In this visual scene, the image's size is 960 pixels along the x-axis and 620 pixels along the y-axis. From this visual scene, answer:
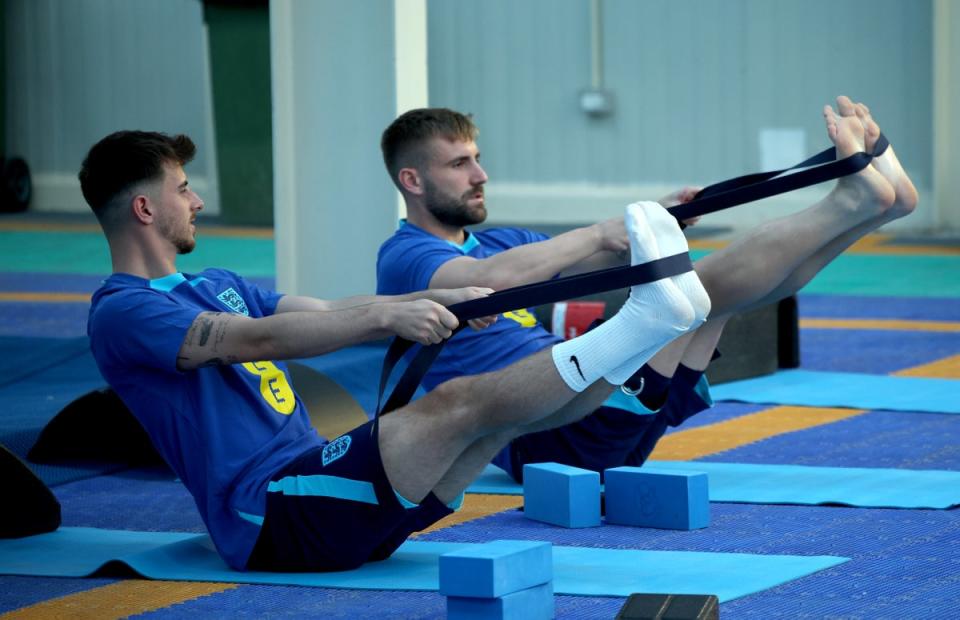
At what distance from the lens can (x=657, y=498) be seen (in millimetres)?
4684

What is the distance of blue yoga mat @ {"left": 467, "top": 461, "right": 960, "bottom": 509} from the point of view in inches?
195

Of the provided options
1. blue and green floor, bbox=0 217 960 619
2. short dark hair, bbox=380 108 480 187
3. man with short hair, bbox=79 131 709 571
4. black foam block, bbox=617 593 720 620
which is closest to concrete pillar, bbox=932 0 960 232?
blue and green floor, bbox=0 217 960 619

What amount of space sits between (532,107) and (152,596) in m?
13.3

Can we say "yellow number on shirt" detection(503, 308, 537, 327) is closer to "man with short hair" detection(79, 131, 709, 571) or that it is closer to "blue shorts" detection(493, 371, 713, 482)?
"blue shorts" detection(493, 371, 713, 482)

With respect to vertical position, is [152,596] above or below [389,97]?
below

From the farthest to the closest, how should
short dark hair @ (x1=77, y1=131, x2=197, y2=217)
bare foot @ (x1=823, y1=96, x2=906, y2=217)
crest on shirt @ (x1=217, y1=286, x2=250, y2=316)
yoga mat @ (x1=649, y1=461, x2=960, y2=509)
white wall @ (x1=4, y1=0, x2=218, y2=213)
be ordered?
white wall @ (x1=4, y1=0, x2=218, y2=213)
yoga mat @ (x1=649, y1=461, x2=960, y2=509)
bare foot @ (x1=823, y1=96, x2=906, y2=217)
crest on shirt @ (x1=217, y1=286, x2=250, y2=316)
short dark hair @ (x1=77, y1=131, x2=197, y2=217)

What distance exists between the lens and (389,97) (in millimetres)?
7602

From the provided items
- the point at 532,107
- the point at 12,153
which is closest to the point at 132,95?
the point at 12,153

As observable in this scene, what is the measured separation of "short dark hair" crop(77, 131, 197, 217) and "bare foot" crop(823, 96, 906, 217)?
1797 mm

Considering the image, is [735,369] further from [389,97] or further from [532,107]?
[532,107]

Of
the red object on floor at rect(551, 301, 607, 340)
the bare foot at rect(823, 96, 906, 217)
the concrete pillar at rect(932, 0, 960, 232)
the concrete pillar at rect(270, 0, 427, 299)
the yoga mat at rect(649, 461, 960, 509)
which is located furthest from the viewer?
the concrete pillar at rect(932, 0, 960, 232)

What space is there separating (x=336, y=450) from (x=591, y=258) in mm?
1474

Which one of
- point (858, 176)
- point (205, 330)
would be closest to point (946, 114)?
point (858, 176)

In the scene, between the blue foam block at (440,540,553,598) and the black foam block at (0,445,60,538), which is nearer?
the blue foam block at (440,540,553,598)
